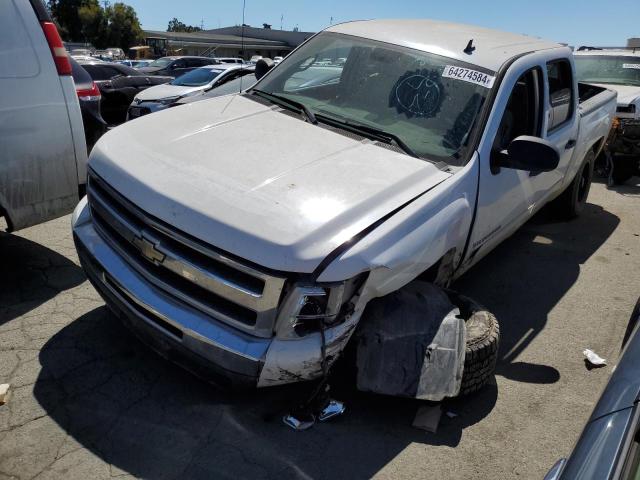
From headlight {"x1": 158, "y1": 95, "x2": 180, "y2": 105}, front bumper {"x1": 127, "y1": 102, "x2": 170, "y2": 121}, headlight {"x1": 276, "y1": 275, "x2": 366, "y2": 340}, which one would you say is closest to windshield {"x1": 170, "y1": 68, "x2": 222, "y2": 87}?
headlight {"x1": 158, "y1": 95, "x2": 180, "y2": 105}

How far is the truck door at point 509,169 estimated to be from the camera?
3.61m

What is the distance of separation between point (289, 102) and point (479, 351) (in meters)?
2.07

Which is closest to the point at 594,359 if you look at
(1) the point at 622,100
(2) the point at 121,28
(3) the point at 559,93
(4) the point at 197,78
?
(3) the point at 559,93

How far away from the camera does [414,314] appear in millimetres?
2984

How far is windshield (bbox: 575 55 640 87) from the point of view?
9.90 m

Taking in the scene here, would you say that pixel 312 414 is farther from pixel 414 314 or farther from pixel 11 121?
pixel 11 121

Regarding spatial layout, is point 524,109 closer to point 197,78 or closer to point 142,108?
point 142,108

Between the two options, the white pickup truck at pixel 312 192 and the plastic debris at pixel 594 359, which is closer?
the white pickup truck at pixel 312 192

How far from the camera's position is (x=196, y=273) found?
8.65 feet

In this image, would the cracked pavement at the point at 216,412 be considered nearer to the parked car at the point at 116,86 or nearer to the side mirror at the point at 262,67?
the side mirror at the point at 262,67

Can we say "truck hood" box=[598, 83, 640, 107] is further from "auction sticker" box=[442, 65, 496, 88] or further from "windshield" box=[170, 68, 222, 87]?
"windshield" box=[170, 68, 222, 87]

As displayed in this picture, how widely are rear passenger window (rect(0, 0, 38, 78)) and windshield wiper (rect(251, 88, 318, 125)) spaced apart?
1.49m

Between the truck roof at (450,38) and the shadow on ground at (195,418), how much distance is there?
76.9 inches

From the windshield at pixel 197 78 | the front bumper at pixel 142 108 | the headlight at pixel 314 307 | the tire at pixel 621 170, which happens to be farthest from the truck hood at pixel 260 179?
the windshield at pixel 197 78
